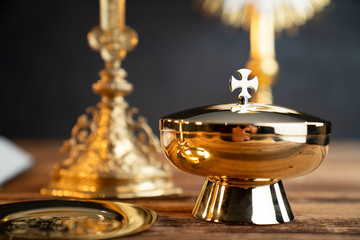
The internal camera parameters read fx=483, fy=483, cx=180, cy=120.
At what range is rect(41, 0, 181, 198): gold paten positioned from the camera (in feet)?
2.01

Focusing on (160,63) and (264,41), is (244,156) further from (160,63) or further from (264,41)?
(160,63)

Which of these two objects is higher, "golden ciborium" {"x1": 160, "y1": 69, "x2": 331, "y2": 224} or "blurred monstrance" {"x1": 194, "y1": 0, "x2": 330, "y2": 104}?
"blurred monstrance" {"x1": 194, "y1": 0, "x2": 330, "y2": 104}

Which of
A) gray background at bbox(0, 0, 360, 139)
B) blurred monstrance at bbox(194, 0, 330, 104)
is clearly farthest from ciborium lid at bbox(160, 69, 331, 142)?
gray background at bbox(0, 0, 360, 139)

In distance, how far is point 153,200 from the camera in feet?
1.90

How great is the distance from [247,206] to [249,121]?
0.29 feet

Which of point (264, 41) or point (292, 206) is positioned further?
point (264, 41)

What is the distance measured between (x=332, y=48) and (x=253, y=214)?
234 centimetres

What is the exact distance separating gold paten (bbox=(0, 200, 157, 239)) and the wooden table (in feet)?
0.07

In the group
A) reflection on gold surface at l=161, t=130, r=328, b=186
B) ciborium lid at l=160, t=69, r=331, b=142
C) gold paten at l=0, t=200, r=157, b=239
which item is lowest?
gold paten at l=0, t=200, r=157, b=239

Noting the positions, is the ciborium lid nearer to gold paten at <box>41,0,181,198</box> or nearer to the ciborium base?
the ciborium base

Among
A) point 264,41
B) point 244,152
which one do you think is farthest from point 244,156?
point 264,41

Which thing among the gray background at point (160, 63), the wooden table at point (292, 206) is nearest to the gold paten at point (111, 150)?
the wooden table at point (292, 206)

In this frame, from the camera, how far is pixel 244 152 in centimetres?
41

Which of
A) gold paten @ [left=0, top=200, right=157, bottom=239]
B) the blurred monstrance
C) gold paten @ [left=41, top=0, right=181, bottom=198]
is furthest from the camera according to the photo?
the blurred monstrance
